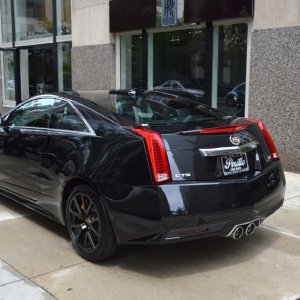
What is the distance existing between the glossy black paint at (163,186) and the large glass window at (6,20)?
A: 12452 millimetres

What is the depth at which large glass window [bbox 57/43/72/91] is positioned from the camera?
1311 cm

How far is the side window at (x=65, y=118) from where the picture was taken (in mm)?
4438

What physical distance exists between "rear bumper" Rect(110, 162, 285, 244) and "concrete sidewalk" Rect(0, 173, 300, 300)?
368 millimetres

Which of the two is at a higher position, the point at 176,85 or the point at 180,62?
the point at 180,62

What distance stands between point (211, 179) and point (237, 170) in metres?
0.29

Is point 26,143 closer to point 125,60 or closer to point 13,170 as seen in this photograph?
point 13,170

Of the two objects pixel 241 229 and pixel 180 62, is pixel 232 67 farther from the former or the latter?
pixel 241 229

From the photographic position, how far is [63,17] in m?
13.1

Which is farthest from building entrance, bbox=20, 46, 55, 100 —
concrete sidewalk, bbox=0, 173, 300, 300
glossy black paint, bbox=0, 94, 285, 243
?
glossy black paint, bbox=0, 94, 285, 243

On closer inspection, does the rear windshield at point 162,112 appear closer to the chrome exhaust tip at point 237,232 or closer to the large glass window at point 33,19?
the chrome exhaust tip at point 237,232

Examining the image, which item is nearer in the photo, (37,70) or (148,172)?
(148,172)

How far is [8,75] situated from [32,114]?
39.0 ft

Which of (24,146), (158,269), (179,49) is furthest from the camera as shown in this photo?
(179,49)

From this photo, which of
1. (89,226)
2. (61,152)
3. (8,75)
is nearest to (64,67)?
(8,75)
